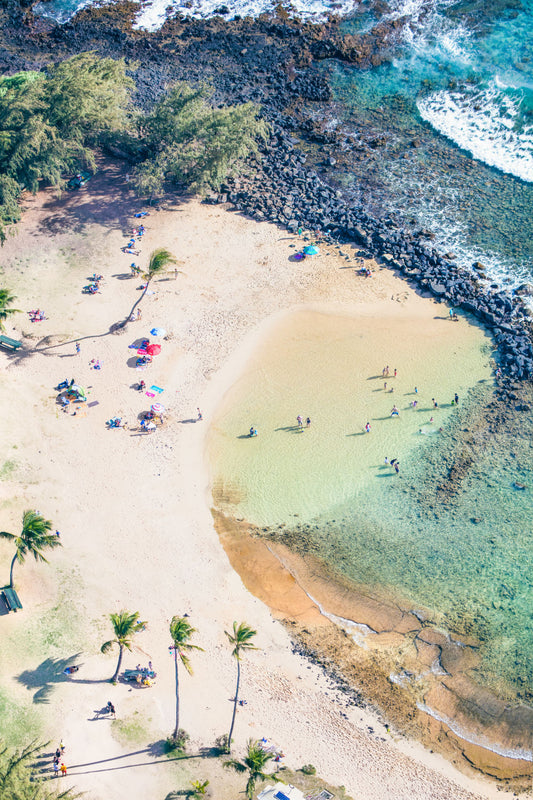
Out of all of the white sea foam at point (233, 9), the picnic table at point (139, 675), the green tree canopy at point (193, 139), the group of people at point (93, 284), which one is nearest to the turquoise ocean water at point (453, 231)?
the white sea foam at point (233, 9)

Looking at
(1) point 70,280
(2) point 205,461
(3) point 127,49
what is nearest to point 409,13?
(3) point 127,49

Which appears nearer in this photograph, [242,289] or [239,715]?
[239,715]

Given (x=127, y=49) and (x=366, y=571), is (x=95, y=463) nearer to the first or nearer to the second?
(x=366, y=571)

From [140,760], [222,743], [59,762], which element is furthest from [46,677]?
[222,743]

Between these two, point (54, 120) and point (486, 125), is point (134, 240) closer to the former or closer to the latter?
point (54, 120)

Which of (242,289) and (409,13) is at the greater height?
(409,13)

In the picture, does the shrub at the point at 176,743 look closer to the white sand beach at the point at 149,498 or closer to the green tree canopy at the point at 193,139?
the white sand beach at the point at 149,498
